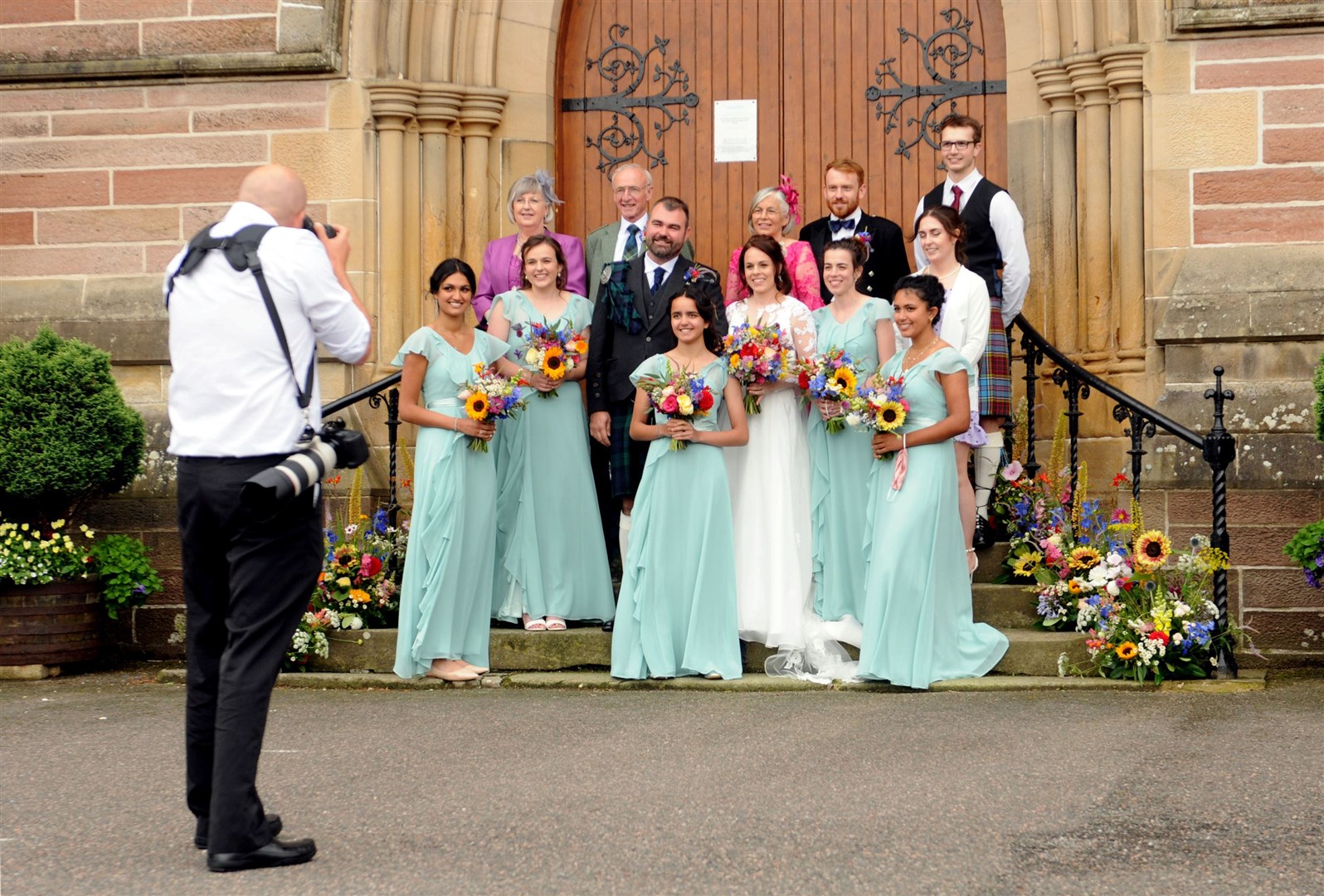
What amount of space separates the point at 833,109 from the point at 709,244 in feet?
3.51

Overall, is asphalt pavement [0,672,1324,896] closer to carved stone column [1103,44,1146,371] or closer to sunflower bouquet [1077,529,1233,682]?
sunflower bouquet [1077,529,1233,682]

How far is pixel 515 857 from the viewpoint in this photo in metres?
4.00

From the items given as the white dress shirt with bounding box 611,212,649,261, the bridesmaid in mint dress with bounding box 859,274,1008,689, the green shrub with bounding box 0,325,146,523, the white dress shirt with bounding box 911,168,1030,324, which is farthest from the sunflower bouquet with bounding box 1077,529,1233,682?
the green shrub with bounding box 0,325,146,523

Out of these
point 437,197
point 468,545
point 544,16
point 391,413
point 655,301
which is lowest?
point 468,545

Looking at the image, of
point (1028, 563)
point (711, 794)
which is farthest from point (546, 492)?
point (711, 794)

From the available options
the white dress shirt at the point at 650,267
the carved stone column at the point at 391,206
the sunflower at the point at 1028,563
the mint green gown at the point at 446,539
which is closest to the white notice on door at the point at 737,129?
the carved stone column at the point at 391,206

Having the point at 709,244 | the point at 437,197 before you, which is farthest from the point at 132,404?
the point at 709,244

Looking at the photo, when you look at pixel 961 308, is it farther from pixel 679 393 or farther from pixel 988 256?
pixel 679 393

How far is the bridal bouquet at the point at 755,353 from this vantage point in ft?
22.7

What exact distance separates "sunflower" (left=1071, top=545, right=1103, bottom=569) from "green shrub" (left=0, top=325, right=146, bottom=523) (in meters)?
4.68

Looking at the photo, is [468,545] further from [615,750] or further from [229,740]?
[229,740]

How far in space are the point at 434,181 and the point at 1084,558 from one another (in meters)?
4.21

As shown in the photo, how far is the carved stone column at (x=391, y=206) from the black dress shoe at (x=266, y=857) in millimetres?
5124

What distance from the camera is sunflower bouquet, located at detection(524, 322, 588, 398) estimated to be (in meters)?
7.22
